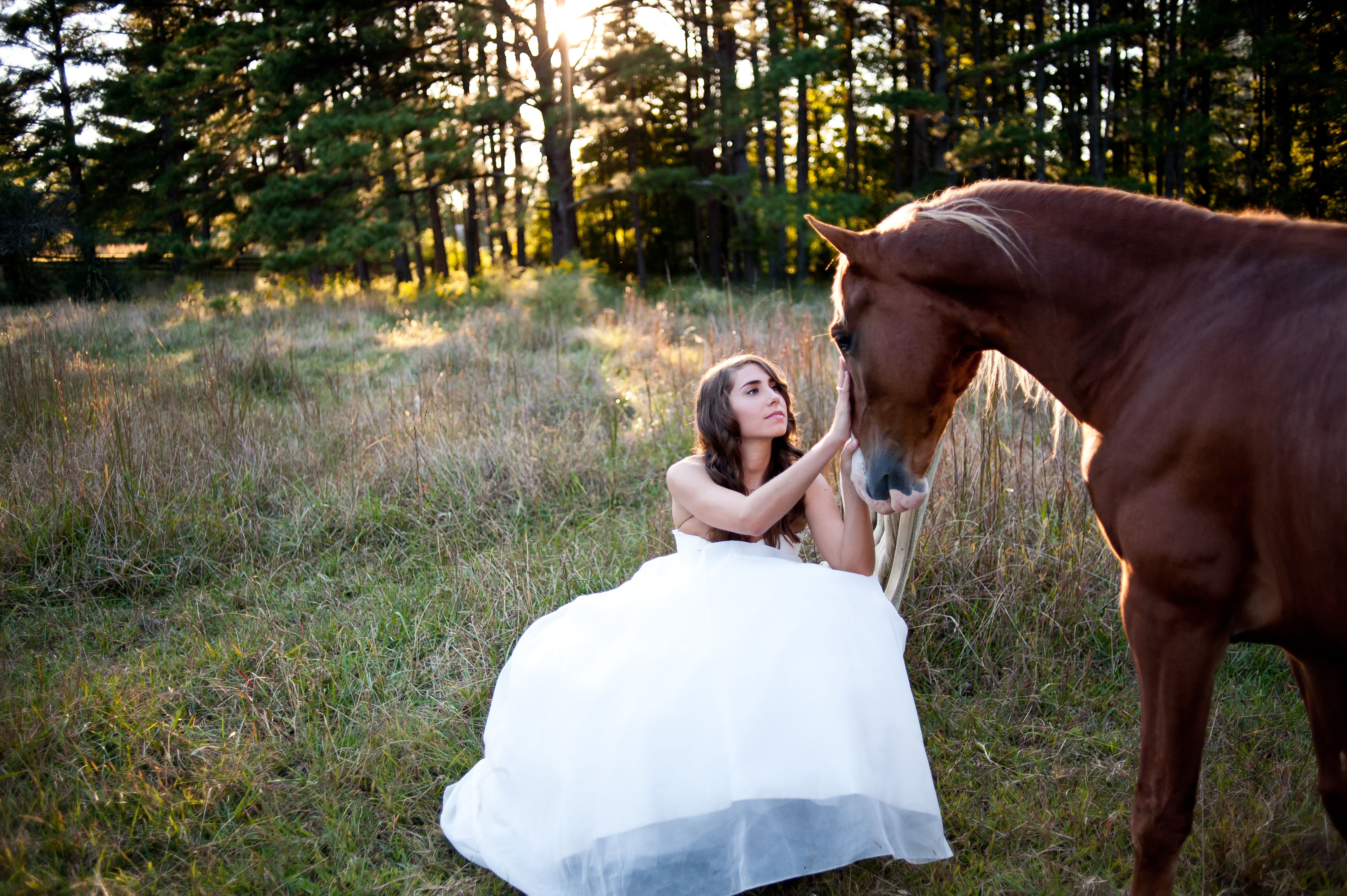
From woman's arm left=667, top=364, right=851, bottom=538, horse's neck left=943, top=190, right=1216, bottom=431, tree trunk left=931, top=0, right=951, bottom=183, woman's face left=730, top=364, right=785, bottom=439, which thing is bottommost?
woman's arm left=667, top=364, right=851, bottom=538

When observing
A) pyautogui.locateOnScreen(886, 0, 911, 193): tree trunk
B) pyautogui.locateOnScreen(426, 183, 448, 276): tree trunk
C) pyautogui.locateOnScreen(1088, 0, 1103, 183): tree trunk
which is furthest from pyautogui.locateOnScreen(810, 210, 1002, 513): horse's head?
pyautogui.locateOnScreen(426, 183, 448, 276): tree trunk

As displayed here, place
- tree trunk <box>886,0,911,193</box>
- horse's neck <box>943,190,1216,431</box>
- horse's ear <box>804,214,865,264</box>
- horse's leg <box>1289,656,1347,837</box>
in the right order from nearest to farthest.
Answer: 1. horse's neck <box>943,190,1216,431</box>
2. horse's leg <box>1289,656,1347,837</box>
3. horse's ear <box>804,214,865,264</box>
4. tree trunk <box>886,0,911,193</box>

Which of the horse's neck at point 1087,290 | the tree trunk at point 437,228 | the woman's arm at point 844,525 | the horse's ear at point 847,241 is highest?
the tree trunk at point 437,228

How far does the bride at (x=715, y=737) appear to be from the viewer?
185cm

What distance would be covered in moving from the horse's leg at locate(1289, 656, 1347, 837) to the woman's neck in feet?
4.76

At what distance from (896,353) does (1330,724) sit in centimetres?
130

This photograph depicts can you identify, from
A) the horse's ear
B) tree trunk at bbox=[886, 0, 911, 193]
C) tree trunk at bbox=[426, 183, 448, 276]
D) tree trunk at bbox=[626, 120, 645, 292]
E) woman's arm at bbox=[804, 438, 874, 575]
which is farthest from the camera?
tree trunk at bbox=[426, 183, 448, 276]

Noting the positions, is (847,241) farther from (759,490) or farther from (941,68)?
(941,68)

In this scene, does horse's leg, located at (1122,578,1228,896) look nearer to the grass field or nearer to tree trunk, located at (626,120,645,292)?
Answer: the grass field

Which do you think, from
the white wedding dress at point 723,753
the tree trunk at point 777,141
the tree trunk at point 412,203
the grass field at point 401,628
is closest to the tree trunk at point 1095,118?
the tree trunk at point 777,141

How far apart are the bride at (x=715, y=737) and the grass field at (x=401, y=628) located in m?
0.25

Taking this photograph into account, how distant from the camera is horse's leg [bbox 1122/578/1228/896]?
1.48 m

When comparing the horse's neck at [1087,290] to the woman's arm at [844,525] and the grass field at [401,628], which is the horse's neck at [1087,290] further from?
the grass field at [401,628]

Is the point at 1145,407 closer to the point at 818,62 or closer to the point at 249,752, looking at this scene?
the point at 249,752
